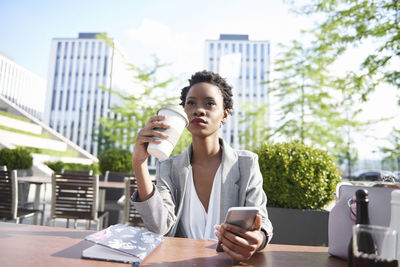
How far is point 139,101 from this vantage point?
15.0 metres

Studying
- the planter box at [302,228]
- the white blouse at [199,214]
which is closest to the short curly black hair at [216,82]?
the white blouse at [199,214]

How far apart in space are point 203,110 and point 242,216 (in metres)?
0.74

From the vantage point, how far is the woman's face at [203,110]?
62.4 inches

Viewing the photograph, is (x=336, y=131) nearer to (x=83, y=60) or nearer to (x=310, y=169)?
(x=310, y=169)

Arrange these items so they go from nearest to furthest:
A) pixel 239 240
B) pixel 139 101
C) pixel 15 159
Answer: pixel 239 240, pixel 15 159, pixel 139 101

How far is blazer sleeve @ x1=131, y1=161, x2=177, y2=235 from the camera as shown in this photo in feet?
4.35

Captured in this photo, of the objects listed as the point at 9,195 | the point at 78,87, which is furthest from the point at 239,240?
the point at 78,87

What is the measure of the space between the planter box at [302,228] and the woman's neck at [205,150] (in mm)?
1072

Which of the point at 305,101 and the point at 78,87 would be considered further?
the point at 78,87

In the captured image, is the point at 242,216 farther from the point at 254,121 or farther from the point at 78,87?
the point at 78,87

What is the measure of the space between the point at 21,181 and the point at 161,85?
10.9 metres

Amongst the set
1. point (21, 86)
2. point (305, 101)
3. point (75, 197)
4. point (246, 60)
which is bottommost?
point (75, 197)

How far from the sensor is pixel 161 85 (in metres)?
15.1

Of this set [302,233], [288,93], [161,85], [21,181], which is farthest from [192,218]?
[161,85]
